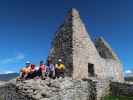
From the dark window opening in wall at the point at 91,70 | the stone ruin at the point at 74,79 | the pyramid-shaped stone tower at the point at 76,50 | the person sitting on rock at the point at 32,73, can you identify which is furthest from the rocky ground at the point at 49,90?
the dark window opening in wall at the point at 91,70

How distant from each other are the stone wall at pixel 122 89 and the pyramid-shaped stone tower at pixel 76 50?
7.59 ft

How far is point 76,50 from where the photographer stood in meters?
21.7

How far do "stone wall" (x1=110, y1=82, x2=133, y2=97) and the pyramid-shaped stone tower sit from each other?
2.31 meters

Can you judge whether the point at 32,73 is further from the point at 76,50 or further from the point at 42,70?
the point at 76,50

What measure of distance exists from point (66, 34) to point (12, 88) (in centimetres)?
664

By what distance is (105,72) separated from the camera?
83.1ft

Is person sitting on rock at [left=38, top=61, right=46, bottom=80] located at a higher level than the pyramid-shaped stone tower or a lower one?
lower

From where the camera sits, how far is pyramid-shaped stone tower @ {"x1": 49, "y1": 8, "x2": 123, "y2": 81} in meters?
21.5

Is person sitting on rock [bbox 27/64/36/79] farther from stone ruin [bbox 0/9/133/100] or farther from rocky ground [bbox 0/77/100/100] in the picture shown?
rocky ground [bbox 0/77/100/100]

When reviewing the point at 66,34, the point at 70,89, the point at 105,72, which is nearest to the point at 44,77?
the point at 70,89

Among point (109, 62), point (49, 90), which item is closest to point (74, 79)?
point (49, 90)

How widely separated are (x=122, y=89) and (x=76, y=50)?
435 centimetres

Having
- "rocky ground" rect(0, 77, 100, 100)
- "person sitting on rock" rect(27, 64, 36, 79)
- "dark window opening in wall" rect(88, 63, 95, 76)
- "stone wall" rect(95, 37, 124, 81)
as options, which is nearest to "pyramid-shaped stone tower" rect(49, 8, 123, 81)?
"dark window opening in wall" rect(88, 63, 95, 76)

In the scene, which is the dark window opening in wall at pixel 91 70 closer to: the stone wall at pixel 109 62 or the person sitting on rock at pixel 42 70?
the stone wall at pixel 109 62
